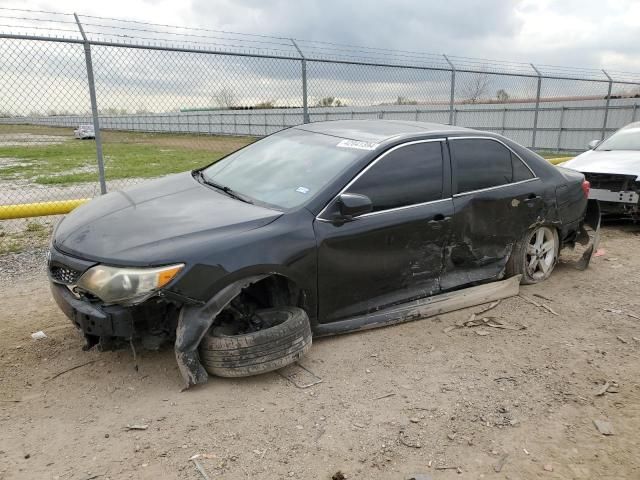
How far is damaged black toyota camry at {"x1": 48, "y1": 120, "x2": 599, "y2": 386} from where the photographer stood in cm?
315

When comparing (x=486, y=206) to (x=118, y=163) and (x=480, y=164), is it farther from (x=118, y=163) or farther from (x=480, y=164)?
(x=118, y=163)

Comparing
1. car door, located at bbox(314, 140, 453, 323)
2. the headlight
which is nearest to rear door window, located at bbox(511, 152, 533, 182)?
car door, located at bbox(314, 140, 453, 323)

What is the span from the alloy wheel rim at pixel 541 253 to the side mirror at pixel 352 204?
236cm

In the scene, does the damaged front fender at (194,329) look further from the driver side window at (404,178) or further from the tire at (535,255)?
→ the tire at (535,255)

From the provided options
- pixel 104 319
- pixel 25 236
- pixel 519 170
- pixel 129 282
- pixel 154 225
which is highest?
pixel 519 170

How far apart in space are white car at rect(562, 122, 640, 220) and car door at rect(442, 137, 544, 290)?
10.0 ft

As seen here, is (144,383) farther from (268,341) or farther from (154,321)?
(268,341)

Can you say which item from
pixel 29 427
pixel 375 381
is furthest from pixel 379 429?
pixel 29 427

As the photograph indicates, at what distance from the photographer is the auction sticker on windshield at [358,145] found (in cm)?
407

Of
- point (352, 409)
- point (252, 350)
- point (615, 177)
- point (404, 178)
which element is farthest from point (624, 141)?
point (252, 350)

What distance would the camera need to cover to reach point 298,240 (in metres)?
3.50

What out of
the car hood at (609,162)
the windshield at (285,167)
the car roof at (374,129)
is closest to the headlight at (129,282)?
the windshield at (285,167)

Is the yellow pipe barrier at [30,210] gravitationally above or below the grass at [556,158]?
above

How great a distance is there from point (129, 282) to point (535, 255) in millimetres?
4041
